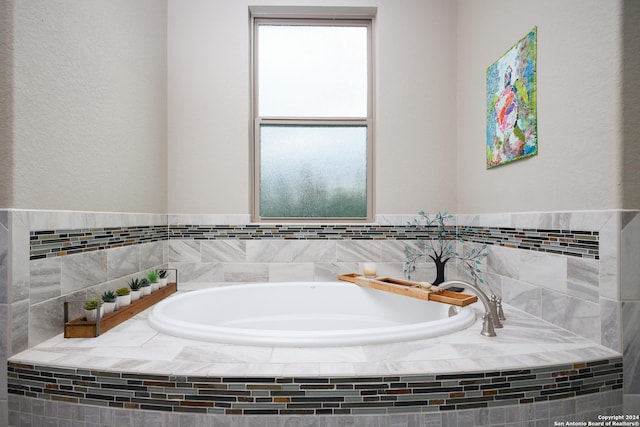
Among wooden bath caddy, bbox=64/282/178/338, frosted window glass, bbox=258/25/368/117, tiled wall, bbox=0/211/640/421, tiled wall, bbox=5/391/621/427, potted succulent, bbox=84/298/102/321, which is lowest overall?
tiled wall, bbox=5/391/621/427

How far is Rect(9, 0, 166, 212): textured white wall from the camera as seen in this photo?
114 cm

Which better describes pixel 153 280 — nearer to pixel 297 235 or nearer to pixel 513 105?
pixel 297 235

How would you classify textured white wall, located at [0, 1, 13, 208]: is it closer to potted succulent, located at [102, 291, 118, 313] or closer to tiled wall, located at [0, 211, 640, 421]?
tiled wall, located at [0, 211, 640, 421]

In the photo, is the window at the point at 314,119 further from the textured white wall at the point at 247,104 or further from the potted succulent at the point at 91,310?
the potted succulent at the point at 91,310

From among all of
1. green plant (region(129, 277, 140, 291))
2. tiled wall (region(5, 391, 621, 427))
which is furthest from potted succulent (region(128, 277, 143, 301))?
tiled wall (region(5, 391, 621, 427))

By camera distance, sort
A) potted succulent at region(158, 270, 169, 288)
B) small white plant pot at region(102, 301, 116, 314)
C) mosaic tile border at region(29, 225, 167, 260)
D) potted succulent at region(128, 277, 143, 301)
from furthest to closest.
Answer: potted succulent at region(158, 270, 169, 288)
potted succulent at region(128, 277, 143, 301)
small white plant pot at region(102, 301, 116, 314)
mosaic tile border at region(29, 225, 167, 260)

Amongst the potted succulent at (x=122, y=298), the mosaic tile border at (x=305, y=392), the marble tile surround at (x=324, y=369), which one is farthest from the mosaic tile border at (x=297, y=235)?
the mosaic tile border at (x=305, y=392)

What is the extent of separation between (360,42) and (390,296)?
1.92 m

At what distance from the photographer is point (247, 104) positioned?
2.22 m

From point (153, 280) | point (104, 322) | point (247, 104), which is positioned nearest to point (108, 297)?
point (104, 322)

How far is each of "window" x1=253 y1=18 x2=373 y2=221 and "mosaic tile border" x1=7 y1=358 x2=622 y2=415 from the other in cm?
151

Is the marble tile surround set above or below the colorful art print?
below

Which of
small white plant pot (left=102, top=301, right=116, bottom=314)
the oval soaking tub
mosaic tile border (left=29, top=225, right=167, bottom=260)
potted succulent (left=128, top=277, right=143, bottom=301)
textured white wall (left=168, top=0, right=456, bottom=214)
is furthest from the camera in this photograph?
textured white wall (left=168, top=0, right=456, bottom=214)

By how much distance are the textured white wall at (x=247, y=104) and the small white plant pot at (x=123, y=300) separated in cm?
83
